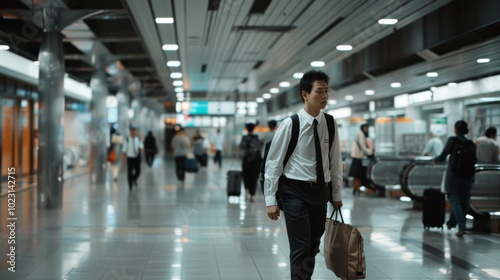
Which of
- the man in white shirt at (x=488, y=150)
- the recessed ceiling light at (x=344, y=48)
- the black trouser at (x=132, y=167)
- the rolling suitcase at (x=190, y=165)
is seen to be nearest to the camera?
the man in white shirt at (x=488, y=150)

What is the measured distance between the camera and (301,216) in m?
4.89

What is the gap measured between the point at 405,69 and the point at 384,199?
3.18 metres

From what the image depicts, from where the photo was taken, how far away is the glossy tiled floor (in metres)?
6.96

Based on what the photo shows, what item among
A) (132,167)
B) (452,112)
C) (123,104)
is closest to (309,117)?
(132,167)

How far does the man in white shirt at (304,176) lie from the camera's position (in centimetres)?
489

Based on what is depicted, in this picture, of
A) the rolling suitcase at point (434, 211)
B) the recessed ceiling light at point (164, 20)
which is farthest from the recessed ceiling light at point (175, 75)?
the rolling suitcase at point (434, 211)

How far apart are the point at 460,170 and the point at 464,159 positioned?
0.18 meters

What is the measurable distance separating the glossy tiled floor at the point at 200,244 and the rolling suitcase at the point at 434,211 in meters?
0.15

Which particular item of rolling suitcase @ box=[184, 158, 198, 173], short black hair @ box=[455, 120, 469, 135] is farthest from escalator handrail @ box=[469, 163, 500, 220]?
rolling suitcase @ box=[184, 158, 198, 173]

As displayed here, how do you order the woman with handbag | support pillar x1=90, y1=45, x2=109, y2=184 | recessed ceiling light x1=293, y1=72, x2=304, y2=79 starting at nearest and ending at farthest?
the woman with handbag < support pillar x1=90, y1=45, x2=109, y2=184 < recessed ceiling light x1=293, y1=72, x2=304, y2=79

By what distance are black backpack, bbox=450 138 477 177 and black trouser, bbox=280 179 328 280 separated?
502 cm

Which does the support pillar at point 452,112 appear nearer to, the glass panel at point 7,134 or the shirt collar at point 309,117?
the glass panel at point 7,134

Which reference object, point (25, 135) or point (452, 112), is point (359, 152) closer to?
point (452, 112)

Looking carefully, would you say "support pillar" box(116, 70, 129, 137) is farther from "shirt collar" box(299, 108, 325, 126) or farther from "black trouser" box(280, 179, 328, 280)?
"black trouser" box(280, 179, 328, 280)
